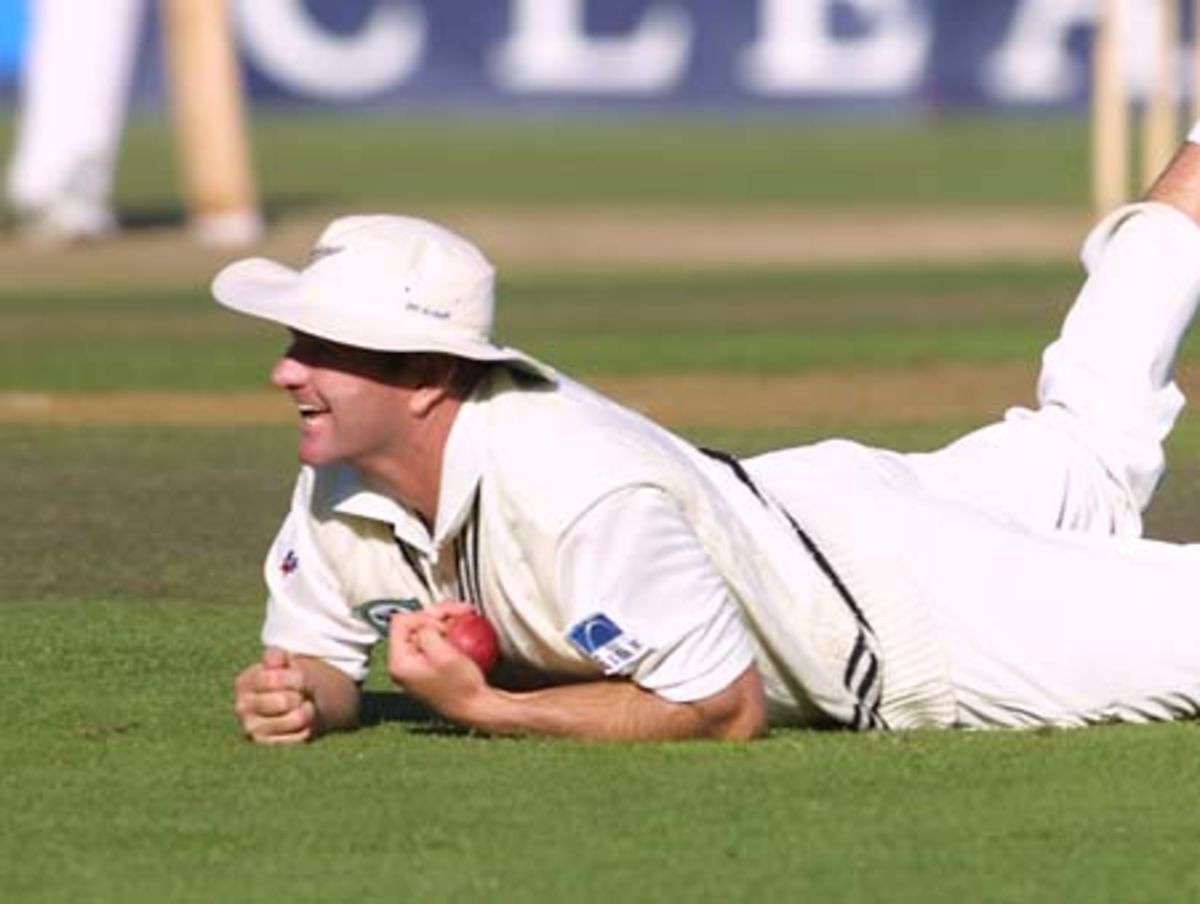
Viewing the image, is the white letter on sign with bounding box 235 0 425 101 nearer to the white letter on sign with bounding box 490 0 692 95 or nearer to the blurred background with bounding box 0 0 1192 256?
the blurred background with bounding box 0 0 1192 256

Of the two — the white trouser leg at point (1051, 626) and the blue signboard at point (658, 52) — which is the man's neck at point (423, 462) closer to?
the white trouser leg at point (1051, 626)

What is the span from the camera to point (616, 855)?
18.7ft

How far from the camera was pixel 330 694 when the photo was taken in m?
6.67

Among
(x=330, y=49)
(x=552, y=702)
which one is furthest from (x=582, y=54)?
(x=552, y=702)

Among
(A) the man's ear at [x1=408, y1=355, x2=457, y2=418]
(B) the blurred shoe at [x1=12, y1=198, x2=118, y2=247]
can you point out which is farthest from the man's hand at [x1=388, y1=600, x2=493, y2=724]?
(B) the blurred shoe at [x1=12, y1=198, x2=118, y2=247]

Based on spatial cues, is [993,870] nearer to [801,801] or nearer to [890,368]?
[801,801]

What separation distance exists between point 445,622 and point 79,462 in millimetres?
5958

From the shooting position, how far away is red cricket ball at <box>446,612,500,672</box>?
248 inches

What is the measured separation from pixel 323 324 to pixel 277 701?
0.73m

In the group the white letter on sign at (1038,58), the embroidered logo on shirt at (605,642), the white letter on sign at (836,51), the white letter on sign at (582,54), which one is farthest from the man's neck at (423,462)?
the white letter on sign at (1038,58)

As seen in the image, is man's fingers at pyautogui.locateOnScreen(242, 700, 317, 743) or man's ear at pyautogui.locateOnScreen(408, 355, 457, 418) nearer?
man's ear at pyautogui.locateOnScreen(408, 355, 457, 418)

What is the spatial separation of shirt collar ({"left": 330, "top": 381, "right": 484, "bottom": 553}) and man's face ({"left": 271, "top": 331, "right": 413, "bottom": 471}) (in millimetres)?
102

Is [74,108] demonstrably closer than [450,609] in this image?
No

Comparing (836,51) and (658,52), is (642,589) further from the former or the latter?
(658,52)
